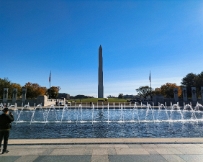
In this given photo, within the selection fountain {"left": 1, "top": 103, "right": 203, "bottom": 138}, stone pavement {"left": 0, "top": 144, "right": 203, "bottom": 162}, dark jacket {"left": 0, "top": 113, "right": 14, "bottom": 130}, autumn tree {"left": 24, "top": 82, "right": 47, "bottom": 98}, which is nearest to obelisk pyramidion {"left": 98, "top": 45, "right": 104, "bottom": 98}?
autumn tree {"left": 24, "top": 82, "right": 47, "bottom": 98}

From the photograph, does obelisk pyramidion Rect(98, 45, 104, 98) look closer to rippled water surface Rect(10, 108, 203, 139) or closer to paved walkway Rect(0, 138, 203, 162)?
rippled water surface Rect(10, 108, 203, 139)

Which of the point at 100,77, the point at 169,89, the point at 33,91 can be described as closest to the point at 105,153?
the point at 100,77

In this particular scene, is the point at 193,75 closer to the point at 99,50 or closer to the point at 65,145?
the point at 99,50

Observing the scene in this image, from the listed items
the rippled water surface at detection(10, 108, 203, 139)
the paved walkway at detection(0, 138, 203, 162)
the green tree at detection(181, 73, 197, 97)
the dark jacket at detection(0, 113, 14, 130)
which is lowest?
the rippled water surface at detection(10, 108, 203, 139)

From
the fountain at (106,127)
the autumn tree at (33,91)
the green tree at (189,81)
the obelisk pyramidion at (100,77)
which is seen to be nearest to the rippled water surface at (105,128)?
the fountain at (106,127)

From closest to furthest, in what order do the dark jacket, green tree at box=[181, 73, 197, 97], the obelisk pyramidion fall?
the dark jacket < the obelisk pyramidion < green tree at box=[181, 73, 197, 97]

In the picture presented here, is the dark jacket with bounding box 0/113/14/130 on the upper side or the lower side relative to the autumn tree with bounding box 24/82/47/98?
lower

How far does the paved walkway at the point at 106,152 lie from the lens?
5.56m

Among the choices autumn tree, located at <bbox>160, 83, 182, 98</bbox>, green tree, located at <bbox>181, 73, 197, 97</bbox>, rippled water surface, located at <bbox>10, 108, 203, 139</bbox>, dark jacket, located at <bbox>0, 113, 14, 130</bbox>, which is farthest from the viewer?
autumn tree, located at <bbox>160, 83, 182, 98</bbox>

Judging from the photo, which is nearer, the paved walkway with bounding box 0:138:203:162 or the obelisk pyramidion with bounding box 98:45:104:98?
the paved walkway with bounding box 0:138:203:162

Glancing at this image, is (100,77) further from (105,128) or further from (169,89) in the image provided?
(105,128)

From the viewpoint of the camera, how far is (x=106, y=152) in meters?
6.26

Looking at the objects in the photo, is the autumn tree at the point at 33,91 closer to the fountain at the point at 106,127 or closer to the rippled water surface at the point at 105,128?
the fountain at the point at 106,127

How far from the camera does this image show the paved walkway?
18.2 feet
